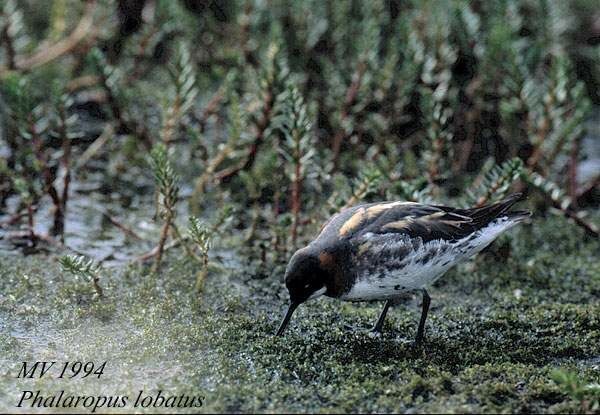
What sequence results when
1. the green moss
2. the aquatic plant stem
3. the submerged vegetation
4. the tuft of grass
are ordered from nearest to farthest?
the green moss < the submerged vegetation < the tuft of grass < the aquatic plant stem

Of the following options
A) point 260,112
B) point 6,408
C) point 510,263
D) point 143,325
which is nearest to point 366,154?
point 260,112

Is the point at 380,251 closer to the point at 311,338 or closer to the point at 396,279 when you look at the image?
the point at 396,279

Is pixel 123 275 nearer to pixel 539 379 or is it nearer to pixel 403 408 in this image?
pixel 403 408

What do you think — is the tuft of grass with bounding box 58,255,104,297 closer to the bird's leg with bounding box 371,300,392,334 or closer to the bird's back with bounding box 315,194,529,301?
the bird's back with bounding box 315,194,529,301

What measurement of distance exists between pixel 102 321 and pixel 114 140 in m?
2.93

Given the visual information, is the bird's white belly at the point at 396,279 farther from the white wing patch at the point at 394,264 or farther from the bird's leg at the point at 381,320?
the bird's leg at the point at 381,320

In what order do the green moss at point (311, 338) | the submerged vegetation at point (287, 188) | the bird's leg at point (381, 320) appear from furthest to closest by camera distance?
the bird's leg at point (381, 320)
the submerged vegetation at point (287, 188)
the green moss at point (311, 338)

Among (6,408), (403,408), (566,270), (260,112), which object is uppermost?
(260,112)

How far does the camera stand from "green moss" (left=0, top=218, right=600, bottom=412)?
4414 millimetres

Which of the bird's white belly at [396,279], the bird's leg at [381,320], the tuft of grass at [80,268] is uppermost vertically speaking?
the tuft of grass at [80,268]

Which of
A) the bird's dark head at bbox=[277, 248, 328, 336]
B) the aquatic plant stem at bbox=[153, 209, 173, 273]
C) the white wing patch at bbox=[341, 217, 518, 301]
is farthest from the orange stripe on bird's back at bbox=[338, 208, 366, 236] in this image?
the aquatic plant stem at bbox=[153, 209, 173, 273]

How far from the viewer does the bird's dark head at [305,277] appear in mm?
4910

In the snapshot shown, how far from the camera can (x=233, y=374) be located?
457 centimetres

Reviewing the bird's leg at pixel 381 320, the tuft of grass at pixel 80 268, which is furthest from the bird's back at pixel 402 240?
the tuft of grass at pixel 80 268
